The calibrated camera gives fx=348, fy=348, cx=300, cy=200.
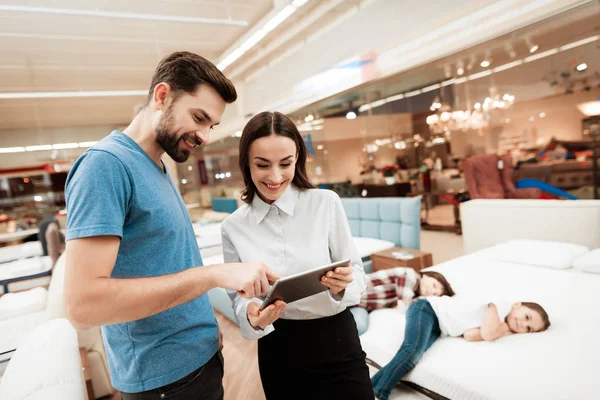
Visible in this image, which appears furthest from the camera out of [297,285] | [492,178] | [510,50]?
[492,178]

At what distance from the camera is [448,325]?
2143 mm

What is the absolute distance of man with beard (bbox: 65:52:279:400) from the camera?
2.59ft

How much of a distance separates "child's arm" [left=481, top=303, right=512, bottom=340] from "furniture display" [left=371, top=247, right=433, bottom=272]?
5.08ft

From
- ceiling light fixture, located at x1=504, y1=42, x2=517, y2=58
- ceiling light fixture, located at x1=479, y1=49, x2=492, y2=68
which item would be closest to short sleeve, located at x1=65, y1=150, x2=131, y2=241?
ceiling light fixture, located at x1=504, y1=42, x2=517, y2=58

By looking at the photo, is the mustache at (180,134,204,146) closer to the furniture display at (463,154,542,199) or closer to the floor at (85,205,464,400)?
the floor at (85,205,464,400)

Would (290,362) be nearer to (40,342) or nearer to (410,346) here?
(410,346)

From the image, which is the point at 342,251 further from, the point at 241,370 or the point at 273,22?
the point at 273,22

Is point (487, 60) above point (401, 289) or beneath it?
above

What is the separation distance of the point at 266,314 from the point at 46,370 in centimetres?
113

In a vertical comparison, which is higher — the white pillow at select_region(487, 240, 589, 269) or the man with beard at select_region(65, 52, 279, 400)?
the man with beard at select_region(65, 52, 279, 400)

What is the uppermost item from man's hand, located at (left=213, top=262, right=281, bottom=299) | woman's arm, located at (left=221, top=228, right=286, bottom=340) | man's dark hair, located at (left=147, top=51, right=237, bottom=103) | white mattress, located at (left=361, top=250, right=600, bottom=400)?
man's dark hair, located at (left=147, top=51, right=237, bottom=103)

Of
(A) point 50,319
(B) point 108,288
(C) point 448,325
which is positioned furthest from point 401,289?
(A) point 50,319

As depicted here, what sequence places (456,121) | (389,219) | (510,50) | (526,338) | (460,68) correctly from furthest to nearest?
(456,121) < (460,68) < (510,50) < (389,219) < (526,338)

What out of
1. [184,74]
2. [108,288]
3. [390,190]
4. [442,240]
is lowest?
[442,240]
